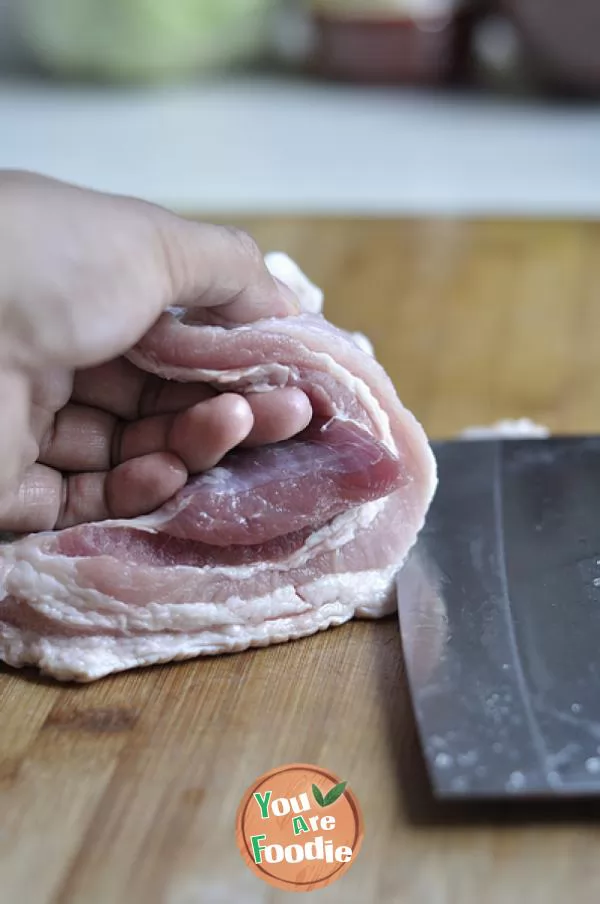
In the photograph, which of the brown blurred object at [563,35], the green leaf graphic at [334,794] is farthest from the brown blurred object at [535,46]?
the green leaf graphic at [334,794]

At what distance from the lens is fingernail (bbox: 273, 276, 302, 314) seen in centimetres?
146

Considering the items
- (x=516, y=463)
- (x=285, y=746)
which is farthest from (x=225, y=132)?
(x=285, y=746)

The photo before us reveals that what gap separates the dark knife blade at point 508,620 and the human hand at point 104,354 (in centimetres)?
29

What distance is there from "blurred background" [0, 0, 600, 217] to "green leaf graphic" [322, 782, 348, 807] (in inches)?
70.1

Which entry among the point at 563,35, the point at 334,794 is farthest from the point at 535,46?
the point at 334,794

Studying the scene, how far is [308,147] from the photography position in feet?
11.0

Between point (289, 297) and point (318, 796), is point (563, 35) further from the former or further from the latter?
point (318, 796)

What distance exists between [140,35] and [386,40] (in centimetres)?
76

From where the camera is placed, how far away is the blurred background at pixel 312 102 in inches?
118

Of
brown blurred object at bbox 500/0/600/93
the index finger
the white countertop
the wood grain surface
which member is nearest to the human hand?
the index finger

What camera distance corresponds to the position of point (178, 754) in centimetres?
125

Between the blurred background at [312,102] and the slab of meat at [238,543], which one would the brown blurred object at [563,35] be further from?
the slab of meat at [238,543]

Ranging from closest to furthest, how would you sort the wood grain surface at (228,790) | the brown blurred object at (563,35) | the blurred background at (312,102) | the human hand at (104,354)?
the wood grain surface at (228,790) < the human hand at (104,354) < the blurred background at (312,102) < the brown blurred object at (563,35)

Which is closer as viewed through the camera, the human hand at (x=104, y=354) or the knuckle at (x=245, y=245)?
the human hand at (x=104, y=354)
